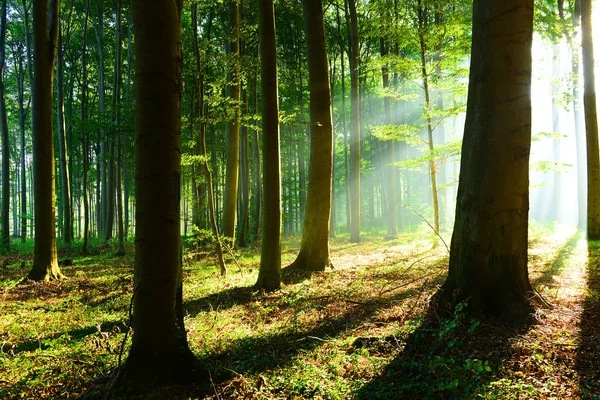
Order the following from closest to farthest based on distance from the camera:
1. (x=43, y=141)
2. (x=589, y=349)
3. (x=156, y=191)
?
(x=156, y=191), (x=589, y=349), (x=43, y=141)

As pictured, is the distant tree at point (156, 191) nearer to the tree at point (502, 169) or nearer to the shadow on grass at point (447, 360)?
the shadow on grass at point (447, 360)

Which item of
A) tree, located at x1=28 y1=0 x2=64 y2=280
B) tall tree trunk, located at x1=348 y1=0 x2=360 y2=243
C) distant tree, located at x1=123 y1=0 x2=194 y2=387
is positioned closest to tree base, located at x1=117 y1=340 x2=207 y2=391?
distant tree, located at x1=123 y1=0 x2=194 y2=387

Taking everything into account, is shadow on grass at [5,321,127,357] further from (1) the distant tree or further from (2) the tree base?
(1) the distant tree

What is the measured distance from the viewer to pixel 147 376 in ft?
10.00

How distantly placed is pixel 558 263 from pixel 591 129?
5121 millimetres

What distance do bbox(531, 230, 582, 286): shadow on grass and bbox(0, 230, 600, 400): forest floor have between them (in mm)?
59

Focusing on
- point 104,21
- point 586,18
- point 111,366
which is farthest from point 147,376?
point 104,21

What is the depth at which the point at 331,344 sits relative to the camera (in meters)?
4.23

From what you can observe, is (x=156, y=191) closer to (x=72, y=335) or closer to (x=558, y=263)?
(x=72, y=335)

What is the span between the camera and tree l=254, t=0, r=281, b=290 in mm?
6992

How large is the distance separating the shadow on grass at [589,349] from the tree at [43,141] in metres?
10.1

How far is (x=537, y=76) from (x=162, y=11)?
35.8ft

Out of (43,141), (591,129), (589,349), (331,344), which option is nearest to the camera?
(589,349)

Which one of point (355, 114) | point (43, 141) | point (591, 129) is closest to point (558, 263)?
point (591, 129)
